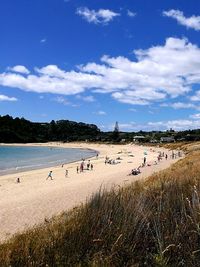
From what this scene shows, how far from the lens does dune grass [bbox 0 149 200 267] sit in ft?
13.9

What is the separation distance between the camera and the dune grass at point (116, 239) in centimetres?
425

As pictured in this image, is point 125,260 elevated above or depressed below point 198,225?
below

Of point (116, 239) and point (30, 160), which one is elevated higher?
point (116, 239)

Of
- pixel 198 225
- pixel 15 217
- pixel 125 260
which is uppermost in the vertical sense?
pixel 198 225

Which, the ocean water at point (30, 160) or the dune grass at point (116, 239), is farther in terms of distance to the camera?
the ocean water at point (30, 160)

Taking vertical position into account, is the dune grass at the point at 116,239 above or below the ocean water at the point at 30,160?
above

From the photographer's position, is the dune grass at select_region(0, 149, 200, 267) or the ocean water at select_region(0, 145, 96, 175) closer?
the dune grass at select_region(0, 149, 200, 267)

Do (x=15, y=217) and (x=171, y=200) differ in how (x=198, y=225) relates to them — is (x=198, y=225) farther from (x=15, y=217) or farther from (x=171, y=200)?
(x=15, y=217)

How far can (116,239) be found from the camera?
477 cm

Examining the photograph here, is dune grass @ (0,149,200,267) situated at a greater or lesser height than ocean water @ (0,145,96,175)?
greater

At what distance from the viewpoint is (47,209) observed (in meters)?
18.2

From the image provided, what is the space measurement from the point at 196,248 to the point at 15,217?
12753 mm

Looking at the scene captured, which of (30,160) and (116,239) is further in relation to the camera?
(30,160)

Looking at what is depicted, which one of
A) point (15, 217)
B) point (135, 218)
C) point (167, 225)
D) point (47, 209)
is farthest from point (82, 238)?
point (47, 209)
